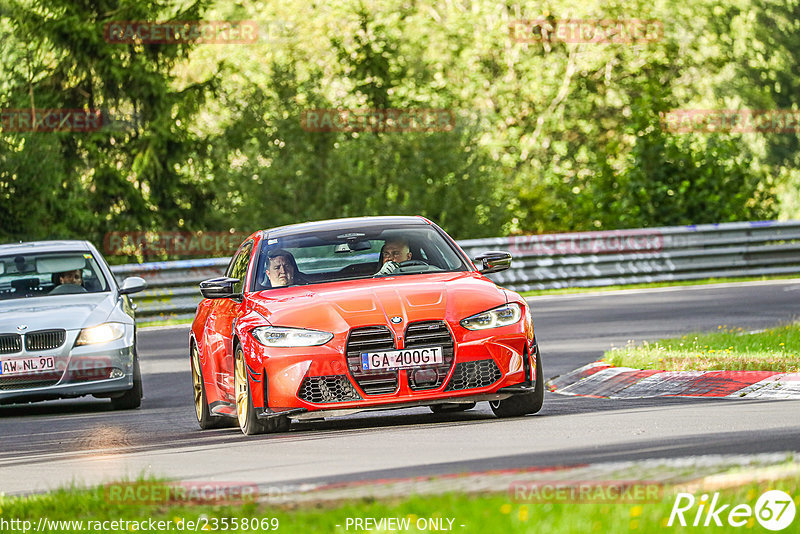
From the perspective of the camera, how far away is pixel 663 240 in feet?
98.1

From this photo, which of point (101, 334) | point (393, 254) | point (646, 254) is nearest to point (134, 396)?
point (101, 334)

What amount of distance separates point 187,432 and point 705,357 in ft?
15.3

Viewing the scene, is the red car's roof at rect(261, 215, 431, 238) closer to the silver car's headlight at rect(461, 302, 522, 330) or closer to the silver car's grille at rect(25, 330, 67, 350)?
the silver car's headlight at rect(461, 302, 522, 330)

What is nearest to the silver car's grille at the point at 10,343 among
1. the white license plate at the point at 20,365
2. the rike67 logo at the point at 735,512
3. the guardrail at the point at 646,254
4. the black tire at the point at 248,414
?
the white license plate at the point at 20,365

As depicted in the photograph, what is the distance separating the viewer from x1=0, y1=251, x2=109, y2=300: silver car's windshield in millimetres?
15953

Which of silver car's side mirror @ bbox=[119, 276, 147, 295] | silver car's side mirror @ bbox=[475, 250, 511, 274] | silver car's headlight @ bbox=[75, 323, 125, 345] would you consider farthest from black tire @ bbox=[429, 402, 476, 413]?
silver car's side mirror @ bbox=[119, 276, 147, 295]

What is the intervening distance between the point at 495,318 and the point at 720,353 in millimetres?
3873

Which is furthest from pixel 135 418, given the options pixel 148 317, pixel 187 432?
pixel 148 317

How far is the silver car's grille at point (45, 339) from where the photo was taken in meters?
14.9

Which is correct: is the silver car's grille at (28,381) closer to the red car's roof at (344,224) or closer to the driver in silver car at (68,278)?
the driver in silver car at (68,278)

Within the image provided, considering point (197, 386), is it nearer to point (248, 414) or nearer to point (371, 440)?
point (248, 414)

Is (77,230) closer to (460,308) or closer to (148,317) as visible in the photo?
(148,317)

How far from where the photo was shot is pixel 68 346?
49.0 feet

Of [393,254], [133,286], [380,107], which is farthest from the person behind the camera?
[380,107]
